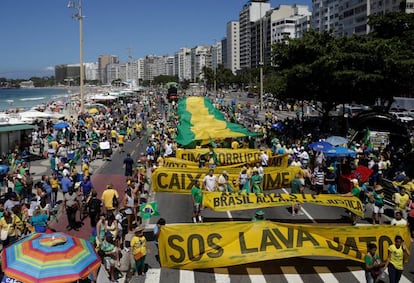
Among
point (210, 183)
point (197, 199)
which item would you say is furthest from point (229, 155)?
point (197, 199)

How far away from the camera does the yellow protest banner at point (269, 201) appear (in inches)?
543

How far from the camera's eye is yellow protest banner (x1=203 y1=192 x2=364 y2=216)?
543 inches

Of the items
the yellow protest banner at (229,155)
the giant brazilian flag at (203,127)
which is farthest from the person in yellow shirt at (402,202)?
the giant brazilian flag at (203,127)

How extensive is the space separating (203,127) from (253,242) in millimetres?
16952

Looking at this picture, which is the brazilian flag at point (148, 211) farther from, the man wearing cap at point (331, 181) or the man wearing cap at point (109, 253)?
the man wearing cap at point (331, 181)

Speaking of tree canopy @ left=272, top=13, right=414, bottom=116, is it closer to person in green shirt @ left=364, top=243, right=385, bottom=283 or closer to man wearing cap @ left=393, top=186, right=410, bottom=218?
man wearing cap @ left=393, top=186, right=410, bottom=218

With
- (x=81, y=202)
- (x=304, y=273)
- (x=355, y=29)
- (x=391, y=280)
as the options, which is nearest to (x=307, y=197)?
(x=304, y=273)

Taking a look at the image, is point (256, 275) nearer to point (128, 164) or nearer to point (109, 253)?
point (109, 253)

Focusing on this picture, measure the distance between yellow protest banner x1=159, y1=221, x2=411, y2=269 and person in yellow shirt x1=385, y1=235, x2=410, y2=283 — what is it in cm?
96

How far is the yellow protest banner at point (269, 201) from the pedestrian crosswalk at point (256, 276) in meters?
2.28

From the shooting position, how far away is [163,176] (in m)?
17.7

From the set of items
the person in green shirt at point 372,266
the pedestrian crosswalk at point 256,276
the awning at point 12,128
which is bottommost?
the pedestrian crosswalk at point 256,276

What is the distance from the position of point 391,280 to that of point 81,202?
1064 cm

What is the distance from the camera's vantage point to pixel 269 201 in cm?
1380
